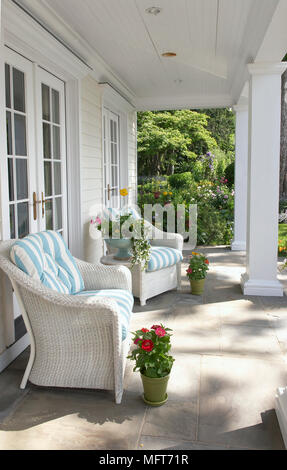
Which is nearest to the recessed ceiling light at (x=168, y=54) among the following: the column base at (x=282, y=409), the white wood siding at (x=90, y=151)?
the white wood siding at (x=90, y=151)

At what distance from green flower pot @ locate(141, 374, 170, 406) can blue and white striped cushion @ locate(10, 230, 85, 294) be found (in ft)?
2.83

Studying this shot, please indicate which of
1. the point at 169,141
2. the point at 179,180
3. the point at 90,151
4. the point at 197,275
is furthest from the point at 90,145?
the point at 169,141

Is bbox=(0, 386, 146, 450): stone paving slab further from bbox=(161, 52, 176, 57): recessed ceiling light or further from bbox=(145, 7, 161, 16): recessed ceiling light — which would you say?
bbox=(161, 52, 176, 57): recessed ceiling light

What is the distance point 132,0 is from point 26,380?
303 cm

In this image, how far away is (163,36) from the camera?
14.8ft

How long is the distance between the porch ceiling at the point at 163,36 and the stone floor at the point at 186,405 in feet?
8.10

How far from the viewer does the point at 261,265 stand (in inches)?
183

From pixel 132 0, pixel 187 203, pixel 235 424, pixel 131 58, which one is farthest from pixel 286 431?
pixel 187 203

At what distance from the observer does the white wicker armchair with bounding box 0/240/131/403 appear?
2.46m

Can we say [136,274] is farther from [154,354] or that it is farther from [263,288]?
[154,354]

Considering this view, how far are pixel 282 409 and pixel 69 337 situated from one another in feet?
4.06

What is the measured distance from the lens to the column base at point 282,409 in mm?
2092

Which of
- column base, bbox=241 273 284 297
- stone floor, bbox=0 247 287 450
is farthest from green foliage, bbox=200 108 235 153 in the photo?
stone floor, bbox=0 247 287 450

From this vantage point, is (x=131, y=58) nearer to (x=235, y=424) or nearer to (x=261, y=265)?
(x=261, y=265)
